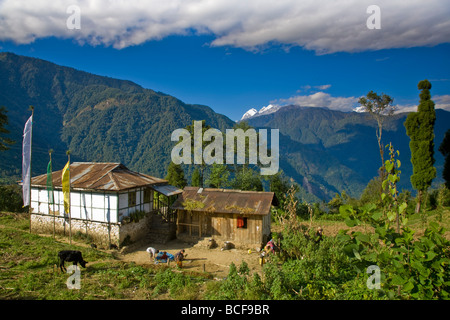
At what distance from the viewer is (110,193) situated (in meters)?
16.5

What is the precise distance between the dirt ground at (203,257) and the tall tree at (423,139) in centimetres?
1761

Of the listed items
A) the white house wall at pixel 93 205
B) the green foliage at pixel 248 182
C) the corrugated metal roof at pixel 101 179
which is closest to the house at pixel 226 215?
the white house wall at pixel 93 205

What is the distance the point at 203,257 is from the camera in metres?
15.4

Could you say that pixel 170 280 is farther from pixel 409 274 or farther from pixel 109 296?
pixel 409 274

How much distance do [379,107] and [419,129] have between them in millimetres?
8087

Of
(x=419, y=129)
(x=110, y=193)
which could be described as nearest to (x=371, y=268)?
(x=110, y=193)

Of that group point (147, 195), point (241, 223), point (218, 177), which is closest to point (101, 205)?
point (147, 195)

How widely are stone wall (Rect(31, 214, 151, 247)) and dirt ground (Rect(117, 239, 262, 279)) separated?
0.88m

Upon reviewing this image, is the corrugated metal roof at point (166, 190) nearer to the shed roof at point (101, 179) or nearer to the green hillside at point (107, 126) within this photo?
the shed roof at point (101, 179)

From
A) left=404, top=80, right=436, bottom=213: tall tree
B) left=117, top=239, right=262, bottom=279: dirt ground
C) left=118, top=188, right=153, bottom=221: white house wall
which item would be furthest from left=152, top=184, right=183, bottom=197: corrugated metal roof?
left=404, top=80, right=436, bottom=213: tall tree

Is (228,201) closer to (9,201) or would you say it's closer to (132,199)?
(132,199)

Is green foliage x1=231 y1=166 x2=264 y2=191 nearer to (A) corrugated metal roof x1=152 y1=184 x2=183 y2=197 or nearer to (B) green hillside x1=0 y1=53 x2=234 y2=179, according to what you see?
(A) corrugated metal roof x1=152 y1=184 x2=183 y2=197

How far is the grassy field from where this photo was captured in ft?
30.1
